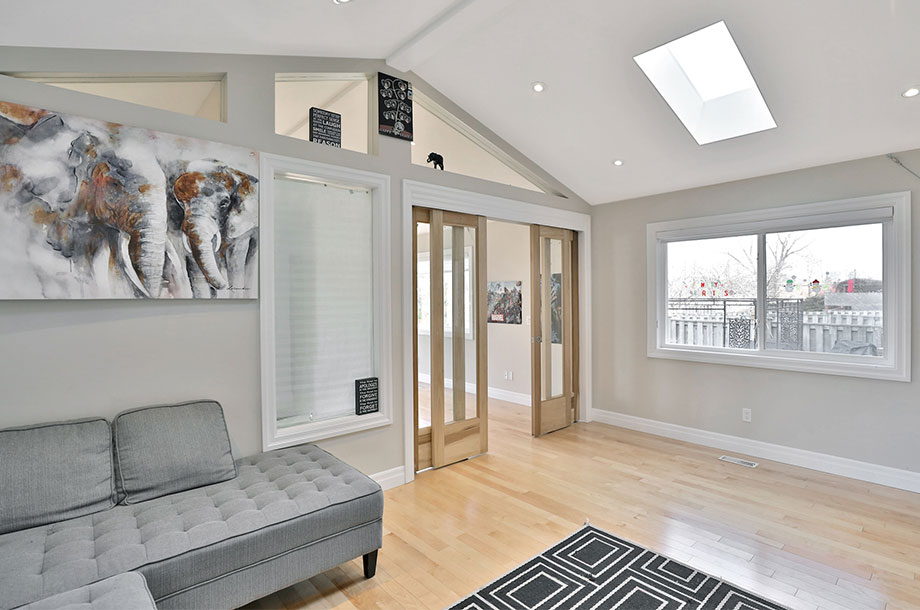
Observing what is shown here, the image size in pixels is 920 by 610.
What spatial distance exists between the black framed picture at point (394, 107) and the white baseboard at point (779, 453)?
3.61m

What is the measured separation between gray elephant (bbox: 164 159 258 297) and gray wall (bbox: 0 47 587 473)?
154mm

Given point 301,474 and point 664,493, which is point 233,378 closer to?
point 301,474

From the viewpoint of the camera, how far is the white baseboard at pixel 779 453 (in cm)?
339

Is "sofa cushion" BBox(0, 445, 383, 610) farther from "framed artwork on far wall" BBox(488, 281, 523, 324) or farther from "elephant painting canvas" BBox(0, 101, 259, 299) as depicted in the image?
"framed artwork on far wall" BBox(488, 281, 523, 324)

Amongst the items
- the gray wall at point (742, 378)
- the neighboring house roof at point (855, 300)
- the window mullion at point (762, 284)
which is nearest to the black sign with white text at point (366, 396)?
the gray wall at point (742, 378)

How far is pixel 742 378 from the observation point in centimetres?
413

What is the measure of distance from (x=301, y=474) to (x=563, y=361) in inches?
127

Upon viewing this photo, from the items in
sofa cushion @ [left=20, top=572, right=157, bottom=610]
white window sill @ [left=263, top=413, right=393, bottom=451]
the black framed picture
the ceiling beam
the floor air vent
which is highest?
the ceiling beam

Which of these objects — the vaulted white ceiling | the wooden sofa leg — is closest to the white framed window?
the vaulted white ceiling

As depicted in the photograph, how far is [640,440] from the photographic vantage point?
178 inches

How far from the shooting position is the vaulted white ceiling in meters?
2.33

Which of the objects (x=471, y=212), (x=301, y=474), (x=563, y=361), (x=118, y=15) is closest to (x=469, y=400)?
(x=563, y=361)

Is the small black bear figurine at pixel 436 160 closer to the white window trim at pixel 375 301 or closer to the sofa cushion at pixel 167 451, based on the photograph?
the white window trim at pixel 375 301

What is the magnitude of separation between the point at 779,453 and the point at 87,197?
5.10 m
